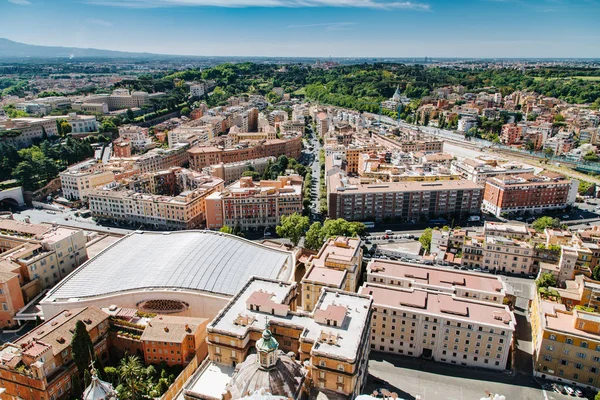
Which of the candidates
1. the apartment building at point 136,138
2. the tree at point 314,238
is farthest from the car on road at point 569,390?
the apartment building at point 136,138

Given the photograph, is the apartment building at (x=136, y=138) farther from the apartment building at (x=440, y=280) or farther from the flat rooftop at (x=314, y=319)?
the flat rooftop at (x=314, y=319)

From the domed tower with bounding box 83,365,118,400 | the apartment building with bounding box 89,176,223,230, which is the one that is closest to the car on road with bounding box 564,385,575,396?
the domed tower with bounding box 83,365,118,400

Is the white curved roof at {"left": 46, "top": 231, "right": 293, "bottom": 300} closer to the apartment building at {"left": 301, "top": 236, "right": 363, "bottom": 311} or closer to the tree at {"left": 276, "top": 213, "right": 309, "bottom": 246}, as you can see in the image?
the apartment building at {"left": 301, "top": 236, "right": 363, "bottom": 311}

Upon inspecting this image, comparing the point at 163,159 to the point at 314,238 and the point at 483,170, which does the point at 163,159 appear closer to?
the point at 314,238

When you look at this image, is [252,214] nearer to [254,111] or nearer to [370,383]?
[370,383]

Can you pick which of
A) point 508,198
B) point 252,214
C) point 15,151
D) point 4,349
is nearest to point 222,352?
point 4,349

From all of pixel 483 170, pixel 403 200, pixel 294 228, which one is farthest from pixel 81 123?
pixel 483 170
